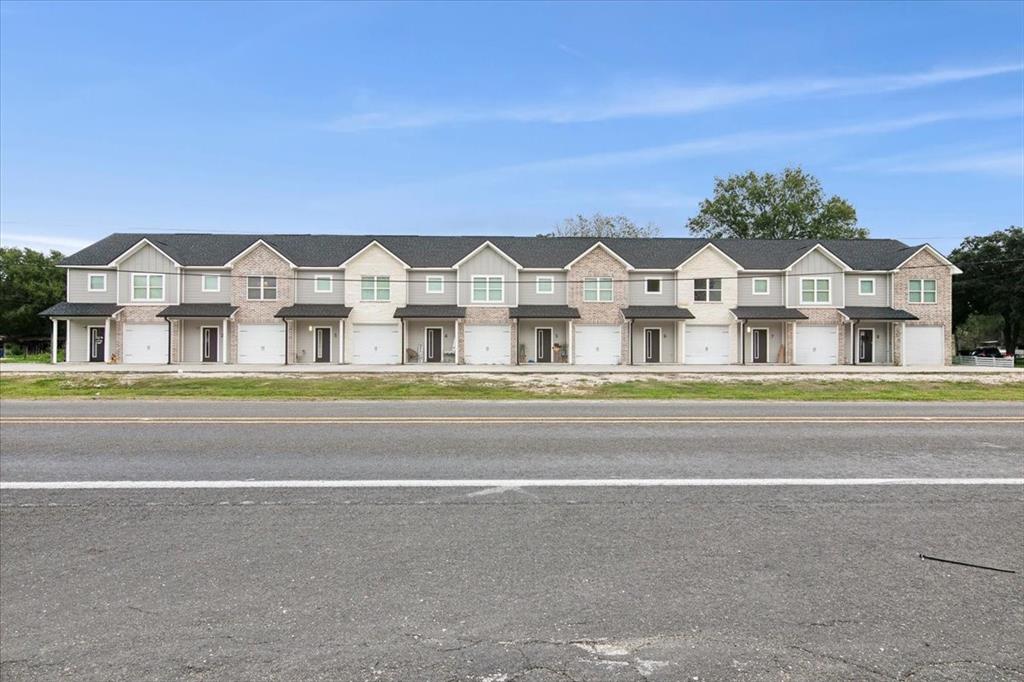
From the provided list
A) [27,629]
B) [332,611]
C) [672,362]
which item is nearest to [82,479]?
[27,629]

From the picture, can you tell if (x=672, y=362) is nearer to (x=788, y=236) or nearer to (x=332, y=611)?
(x=788, y=236)

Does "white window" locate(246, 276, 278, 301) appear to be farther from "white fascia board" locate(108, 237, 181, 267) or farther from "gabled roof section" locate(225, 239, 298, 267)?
"white fascia board" locate(108, 237, 181, 267)

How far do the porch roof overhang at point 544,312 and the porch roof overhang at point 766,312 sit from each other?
997 cm

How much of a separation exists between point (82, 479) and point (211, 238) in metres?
39.6

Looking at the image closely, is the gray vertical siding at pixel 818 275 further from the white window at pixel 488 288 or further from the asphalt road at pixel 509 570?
the asphalt road at pixel 509 570

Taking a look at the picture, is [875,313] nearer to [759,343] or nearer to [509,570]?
[759,343]

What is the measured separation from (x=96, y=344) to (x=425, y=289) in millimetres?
19754

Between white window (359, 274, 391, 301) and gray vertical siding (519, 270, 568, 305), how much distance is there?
324 inches

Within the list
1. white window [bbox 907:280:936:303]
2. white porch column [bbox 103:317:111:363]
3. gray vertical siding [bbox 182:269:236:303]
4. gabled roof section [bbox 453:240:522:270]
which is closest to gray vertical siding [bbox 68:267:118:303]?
white porch column [bbox 103:317:111:363]

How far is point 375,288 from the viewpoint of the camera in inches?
1529

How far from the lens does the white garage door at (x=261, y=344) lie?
124 ft

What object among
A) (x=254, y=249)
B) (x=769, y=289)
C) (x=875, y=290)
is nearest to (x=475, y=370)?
(x=254, y=249)

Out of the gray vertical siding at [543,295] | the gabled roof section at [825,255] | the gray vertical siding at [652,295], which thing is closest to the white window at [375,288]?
the gray vertical siding at [543,295]

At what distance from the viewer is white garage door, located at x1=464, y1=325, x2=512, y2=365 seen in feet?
125
